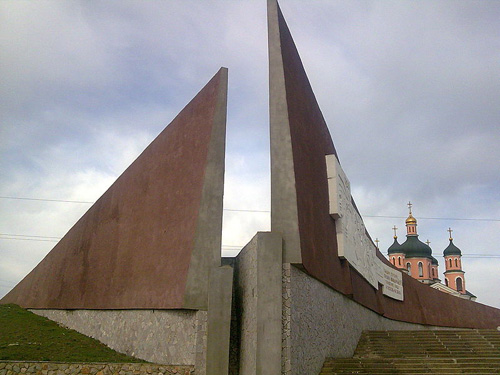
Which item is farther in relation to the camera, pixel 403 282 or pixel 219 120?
pixel 403 282

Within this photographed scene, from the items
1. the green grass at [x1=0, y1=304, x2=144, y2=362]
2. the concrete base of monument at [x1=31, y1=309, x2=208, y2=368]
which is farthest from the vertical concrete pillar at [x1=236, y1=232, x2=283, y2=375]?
the green grass at [x1=0, y1=304, x2=144, y2=362]

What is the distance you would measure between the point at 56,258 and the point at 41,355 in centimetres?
507

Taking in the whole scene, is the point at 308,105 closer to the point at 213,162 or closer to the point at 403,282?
the point at 213,162

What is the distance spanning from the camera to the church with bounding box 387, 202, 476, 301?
4409 cm

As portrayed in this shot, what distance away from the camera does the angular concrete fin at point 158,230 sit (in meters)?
10.5

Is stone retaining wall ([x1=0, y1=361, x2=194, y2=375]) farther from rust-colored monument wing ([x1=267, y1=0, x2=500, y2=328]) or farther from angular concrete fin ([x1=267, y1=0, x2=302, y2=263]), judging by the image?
rust-colored monument wing ([x1=267, y1=0, x2=500, y2=328])

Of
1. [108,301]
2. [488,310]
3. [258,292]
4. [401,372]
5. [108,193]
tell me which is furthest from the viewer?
[488,310]

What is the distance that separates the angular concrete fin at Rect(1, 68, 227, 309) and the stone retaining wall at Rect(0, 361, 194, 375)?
1289mm

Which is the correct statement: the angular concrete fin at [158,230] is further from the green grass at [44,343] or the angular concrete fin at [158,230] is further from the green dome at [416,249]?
the green dome at [416,249]

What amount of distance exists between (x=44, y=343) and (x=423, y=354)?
31.3 ft

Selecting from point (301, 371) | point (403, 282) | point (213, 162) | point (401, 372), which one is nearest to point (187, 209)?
point (213, 162)

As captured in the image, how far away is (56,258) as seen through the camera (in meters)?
15.3

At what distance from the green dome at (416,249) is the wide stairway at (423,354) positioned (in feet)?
103

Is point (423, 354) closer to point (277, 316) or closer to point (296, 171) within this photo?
point (277, 316)
